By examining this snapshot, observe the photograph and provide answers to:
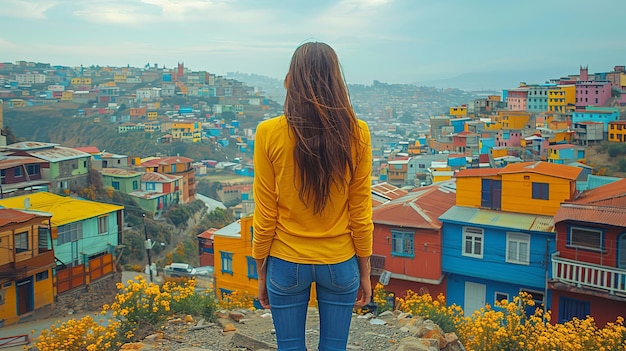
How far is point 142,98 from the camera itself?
82.7m

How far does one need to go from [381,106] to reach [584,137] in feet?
389

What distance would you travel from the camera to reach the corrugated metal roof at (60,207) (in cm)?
1225

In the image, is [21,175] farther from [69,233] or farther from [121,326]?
[121,326]

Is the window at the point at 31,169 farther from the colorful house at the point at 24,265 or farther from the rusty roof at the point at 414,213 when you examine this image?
the rusty roof at the point at 414,213

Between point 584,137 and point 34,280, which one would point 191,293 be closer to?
point 34,280

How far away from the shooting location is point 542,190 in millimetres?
9648

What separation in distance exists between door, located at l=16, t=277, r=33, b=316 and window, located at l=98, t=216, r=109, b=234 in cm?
302

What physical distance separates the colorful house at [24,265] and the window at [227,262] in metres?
3.55

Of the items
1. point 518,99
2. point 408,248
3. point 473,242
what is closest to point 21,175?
point 408,248

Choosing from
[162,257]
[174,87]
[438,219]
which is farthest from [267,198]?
[174,87]

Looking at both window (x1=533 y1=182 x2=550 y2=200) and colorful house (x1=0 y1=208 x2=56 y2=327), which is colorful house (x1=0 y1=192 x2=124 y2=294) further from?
window (x1=533 y1=182 x2=550 y2=200)

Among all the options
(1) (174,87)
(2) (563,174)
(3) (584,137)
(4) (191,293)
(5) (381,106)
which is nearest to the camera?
(4) (191,293)

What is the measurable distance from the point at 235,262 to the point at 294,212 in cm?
1103

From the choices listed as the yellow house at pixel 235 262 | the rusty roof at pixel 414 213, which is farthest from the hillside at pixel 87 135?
the rusty roof at pixel 414 213
